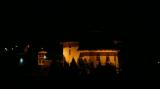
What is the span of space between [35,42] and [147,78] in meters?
11.4

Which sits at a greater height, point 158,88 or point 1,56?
Answer: point 1,56

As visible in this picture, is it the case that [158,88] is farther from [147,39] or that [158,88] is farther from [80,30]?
[80,30]

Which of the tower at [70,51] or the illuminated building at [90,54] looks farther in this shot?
the tower at [70,51]

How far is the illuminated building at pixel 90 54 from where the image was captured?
20.1m

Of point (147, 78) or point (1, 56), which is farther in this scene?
point (1, 56)

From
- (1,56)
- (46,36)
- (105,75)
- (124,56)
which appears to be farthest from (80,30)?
(105,75)

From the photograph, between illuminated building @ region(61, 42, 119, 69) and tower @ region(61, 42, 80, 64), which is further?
tower @ region(61, 42, 80, 64)

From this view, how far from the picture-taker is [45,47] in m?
21.2

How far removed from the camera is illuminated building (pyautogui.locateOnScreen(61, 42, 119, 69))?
20.1 m

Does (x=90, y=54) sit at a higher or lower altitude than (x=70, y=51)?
lower

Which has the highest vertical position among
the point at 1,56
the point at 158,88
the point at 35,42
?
the point at 35,42

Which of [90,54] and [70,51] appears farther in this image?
[70,51]

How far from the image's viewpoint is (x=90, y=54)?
20234mm

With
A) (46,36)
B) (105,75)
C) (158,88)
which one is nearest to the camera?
Answer: (158,88)
